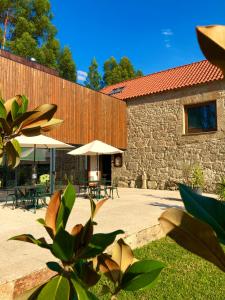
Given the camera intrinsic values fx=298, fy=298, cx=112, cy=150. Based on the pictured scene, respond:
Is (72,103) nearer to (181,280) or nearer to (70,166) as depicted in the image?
(70,166)

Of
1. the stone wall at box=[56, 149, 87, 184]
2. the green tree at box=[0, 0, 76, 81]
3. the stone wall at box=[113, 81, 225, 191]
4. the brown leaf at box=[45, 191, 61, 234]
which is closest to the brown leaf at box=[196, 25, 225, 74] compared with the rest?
the brown leaf at box=[45, 191, 61, 234]

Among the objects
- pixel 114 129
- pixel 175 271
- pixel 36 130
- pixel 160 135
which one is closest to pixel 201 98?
pixel 160 135

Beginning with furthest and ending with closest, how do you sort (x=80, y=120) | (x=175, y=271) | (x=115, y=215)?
(x=80, y=120), (x=115, y=215), (x=175, y=271)

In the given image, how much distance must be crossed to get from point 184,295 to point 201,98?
1259 cm

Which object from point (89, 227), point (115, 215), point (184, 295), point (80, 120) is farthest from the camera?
point (80, 120)

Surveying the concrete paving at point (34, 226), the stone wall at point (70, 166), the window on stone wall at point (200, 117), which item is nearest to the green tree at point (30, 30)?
the stone wall at point (70, 166)

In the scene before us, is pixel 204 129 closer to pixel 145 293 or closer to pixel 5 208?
pixel 5 208

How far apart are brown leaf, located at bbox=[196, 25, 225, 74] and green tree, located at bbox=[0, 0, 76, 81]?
102 feet

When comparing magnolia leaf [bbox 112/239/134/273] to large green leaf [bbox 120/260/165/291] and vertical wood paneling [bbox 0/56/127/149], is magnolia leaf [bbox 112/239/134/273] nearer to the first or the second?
large green leaf [bbox 120/260/165/291]

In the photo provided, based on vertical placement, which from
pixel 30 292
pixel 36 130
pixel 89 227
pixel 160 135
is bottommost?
pixel 30 292

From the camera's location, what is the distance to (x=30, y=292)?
3.17 feet

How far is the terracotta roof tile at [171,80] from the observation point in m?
15.5

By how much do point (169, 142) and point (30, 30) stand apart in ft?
73.9

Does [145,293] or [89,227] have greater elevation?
[89,227]
